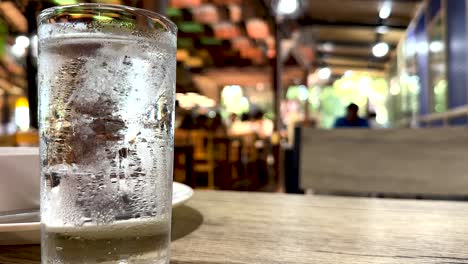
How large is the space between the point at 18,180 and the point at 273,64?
6.77 meters

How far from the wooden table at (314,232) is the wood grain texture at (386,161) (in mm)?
523

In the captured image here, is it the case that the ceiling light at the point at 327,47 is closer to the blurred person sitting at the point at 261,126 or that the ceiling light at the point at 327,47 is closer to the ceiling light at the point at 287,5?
the blurred person sitting at the point at 261,126

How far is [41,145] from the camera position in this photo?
36 centimetres

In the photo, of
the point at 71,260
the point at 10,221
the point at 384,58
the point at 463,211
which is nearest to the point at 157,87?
the point at 71,260

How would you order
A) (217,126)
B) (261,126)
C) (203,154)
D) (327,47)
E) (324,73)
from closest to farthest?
(203,154) → (217,126) → (261,126) → (327,47) → (324,73)

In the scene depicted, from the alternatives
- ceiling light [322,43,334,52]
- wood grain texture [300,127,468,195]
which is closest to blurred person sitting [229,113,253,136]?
ceiling light [322,43,334,52]

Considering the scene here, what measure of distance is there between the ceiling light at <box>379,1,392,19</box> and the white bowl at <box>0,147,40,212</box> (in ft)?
28.8

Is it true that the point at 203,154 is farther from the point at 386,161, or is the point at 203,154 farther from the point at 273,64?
the point at 386,161

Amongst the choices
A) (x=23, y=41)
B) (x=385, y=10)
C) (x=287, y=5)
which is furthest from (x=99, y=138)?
(x=385, y=10)

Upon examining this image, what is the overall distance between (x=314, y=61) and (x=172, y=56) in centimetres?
1450

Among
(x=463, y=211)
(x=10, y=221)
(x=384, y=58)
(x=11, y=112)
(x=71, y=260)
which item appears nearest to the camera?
(x=71, y=260)

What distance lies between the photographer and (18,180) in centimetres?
50

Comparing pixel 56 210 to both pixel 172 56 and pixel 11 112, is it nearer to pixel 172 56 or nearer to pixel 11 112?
pixel 172 56

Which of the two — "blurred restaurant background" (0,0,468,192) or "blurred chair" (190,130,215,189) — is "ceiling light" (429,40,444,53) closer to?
"blurred restaurant background" (0,0,468,192)
